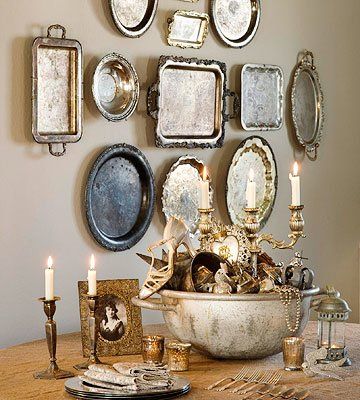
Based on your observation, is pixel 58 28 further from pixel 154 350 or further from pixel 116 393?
pixel 116 393

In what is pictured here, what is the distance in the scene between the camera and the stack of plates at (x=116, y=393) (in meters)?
2.25

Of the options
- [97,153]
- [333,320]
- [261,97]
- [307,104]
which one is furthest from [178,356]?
[307,104]

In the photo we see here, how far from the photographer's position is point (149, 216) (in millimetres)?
3646

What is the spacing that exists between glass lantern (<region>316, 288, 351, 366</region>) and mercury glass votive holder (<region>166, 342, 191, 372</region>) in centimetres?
39

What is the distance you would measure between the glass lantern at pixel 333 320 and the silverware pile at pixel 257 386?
8.5 inches

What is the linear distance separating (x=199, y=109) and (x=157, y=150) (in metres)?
0.28

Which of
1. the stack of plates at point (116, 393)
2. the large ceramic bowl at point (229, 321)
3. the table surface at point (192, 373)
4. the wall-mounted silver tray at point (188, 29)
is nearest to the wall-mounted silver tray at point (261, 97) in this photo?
the wall-mounted silver tray at point (188, 29)

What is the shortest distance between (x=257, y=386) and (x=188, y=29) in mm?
1768

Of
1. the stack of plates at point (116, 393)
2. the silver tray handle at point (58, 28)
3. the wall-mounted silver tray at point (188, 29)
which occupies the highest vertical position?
the wall-mounted silver tray at point (188, 29)

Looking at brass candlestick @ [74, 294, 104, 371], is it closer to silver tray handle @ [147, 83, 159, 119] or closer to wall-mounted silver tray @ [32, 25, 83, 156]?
wall-mounted silver tray @ [32, 25, 83, 156]

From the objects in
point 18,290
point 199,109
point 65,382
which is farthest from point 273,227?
point 65,382

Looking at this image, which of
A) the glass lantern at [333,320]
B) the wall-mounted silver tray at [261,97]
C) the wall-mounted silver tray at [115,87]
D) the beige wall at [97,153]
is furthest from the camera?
the wall-mounted silver tray at [261,97]

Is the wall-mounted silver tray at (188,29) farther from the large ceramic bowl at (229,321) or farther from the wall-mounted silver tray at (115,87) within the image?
the large ceramic bowl at (229,321)

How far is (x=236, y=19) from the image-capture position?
399 centimetres
